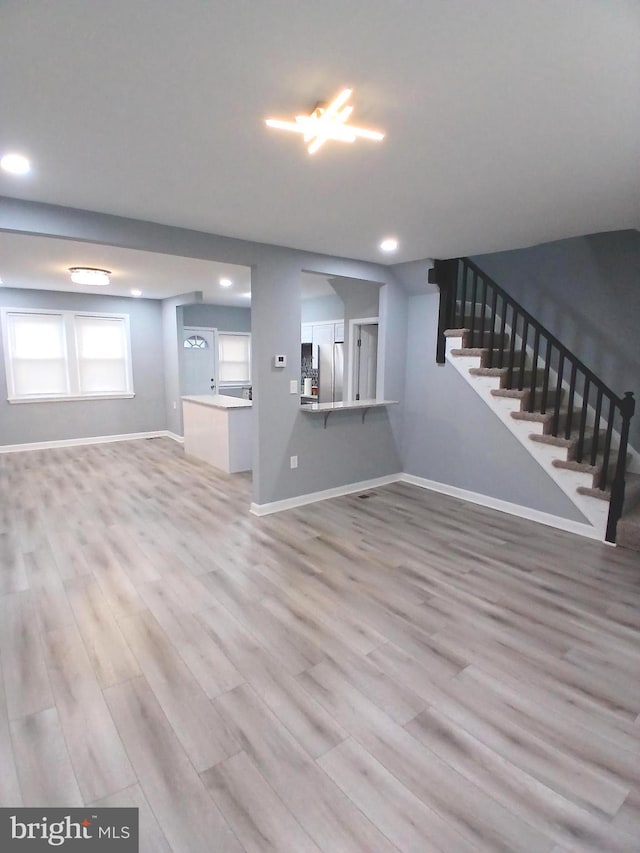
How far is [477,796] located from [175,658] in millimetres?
1508

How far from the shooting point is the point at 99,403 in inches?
300

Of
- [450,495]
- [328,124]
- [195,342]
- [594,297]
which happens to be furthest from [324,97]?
[195,342]

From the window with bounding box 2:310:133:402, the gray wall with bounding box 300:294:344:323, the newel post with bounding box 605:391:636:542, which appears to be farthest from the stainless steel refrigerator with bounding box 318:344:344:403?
the newel post with bounding box 605:391:636:542

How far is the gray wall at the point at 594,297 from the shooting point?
4.21 meters

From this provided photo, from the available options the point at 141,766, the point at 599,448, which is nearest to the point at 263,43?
the point at 141,766

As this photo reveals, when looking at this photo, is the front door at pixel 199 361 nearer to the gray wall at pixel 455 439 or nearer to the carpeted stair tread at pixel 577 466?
the gray wall at pixel 455 439

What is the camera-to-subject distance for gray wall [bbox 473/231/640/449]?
13.8 feet

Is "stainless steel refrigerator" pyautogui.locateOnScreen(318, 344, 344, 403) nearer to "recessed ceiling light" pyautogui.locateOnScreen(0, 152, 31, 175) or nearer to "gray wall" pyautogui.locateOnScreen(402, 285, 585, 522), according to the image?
"gray wall" pyautogui.locateOnScreen(402, 285, 585, 522)

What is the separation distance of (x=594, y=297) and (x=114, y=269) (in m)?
5.36

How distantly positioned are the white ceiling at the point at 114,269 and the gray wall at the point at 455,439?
2.21 metres

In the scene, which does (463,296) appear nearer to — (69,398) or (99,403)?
(99,403)

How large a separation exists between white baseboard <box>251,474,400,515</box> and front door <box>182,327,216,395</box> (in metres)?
4.36

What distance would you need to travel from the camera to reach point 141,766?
1.66 m

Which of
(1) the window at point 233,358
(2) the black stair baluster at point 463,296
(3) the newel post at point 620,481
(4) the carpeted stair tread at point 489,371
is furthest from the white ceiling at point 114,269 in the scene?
(3) the newel post at point 620,481
